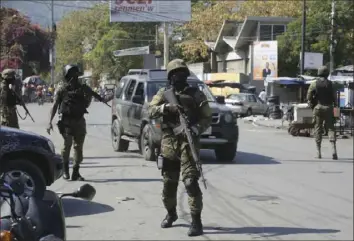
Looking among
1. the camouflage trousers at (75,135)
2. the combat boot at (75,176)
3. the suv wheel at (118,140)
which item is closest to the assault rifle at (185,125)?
the camouflage trousers at (75,135)

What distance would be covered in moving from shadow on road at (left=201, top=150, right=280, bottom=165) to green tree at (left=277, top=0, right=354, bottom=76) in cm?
2390

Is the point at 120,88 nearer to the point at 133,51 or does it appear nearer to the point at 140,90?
the point at 140,90

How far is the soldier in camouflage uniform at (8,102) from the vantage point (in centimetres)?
992

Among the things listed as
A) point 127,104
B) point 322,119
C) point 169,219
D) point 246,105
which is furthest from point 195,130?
point 246,105

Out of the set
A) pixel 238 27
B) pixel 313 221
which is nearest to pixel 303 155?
pixel 313 221

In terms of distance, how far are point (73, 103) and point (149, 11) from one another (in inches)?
421

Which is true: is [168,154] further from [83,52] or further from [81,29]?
[81,29]

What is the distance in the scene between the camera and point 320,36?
127 feet

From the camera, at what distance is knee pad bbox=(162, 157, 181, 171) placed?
610cm

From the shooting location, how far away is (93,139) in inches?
684

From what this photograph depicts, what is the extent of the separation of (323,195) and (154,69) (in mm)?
3874

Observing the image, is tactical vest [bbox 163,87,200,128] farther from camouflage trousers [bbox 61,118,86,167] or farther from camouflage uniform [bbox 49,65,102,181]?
camouflage trousers [bbox 61,118,86,167]

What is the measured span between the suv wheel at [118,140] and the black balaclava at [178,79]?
7945mm

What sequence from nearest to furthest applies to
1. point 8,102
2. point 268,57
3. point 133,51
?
point 133,51 → point 8,102 → point 268,57
